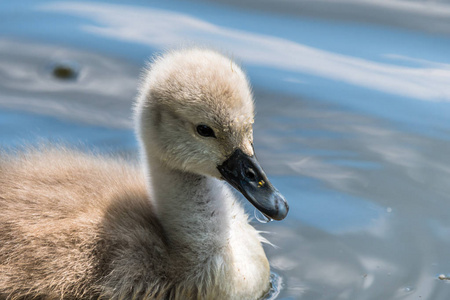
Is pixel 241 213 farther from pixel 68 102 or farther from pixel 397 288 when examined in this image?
pixel 68 102

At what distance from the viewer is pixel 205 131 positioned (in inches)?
156

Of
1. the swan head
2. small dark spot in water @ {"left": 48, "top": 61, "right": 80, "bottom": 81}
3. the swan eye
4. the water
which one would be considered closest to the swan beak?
the swan head

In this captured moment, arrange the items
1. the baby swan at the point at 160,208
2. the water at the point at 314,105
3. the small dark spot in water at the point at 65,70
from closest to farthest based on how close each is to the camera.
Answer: the baby swan at the point at 160,208 < the water at the point at 314,105 < the small dark spot in water at the point at 65,70

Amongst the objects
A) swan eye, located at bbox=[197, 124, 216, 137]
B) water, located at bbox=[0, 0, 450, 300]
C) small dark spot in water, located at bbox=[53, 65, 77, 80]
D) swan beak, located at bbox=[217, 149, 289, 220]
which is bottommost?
small dark spot in water, located at bbox=[53, 65, 77, 80]

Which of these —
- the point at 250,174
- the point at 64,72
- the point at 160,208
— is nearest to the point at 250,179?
the point at 250,174

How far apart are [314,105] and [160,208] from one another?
1.78 metres

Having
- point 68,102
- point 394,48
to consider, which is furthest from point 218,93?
point 394,48

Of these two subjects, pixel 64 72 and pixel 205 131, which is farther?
pixel 64 72

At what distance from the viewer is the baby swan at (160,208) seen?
389 cm

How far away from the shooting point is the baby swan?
3.89m

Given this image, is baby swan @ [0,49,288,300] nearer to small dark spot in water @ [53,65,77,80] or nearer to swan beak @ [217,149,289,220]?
swan beak @ [217,149,289,220]

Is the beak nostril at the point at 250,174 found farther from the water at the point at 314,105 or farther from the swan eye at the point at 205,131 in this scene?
the water at the point at 314,105

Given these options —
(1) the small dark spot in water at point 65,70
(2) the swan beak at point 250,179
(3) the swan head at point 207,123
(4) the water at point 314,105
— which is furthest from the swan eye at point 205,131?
(1) the small dark spot in water at point 65,70

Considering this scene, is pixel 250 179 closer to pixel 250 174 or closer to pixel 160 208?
pixel 250 174
